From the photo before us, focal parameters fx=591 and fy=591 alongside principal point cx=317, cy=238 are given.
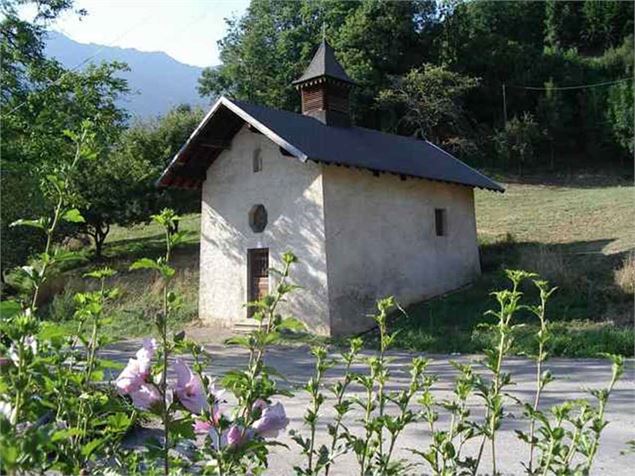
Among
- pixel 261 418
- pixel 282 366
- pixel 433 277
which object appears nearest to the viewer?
pixel 261 418

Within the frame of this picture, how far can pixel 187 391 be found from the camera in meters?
1.60

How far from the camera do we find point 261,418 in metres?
1.67

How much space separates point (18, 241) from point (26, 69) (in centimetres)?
588

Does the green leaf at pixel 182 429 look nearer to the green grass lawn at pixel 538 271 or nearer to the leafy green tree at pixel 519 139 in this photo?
the green grass lawn at pixel 538 271

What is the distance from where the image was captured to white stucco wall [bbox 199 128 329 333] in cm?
1381

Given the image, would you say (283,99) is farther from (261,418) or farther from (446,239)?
(261,418)

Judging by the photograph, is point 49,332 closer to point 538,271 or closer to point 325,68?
point 538,271

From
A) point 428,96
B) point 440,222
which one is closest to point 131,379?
point 440,222

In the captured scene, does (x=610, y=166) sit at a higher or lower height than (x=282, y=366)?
higher

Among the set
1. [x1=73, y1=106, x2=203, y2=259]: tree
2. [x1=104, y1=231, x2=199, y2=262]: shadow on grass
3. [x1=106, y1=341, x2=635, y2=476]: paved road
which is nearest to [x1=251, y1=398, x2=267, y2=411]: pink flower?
[x1=106, y1=341, x2=635, y2=476]: paved road

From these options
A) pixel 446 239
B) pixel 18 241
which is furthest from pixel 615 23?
pixel 18 241

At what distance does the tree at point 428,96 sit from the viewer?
3309 cm

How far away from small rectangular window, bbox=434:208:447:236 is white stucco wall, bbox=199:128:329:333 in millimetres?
4678

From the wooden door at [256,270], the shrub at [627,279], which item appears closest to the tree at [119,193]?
the wooden door at [256,270]
